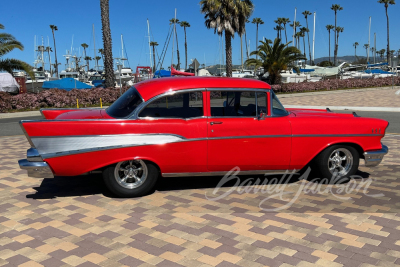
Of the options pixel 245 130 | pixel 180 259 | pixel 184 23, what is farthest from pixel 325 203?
pixel 184 23

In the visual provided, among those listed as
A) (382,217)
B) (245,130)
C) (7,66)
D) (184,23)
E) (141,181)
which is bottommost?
(382,217)

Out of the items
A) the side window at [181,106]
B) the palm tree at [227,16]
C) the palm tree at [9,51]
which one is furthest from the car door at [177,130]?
the palm tree at [227,16]

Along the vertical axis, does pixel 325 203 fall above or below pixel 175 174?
below

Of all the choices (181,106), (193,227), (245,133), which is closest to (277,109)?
(245,133)

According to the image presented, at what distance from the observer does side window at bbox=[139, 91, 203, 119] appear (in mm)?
5297

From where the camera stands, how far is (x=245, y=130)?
5.41 metres

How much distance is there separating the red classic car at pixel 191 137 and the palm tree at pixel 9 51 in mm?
22567

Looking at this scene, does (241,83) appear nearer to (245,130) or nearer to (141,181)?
(245,130)

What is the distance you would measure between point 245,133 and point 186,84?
3.55ft

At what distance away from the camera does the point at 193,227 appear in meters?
4.34

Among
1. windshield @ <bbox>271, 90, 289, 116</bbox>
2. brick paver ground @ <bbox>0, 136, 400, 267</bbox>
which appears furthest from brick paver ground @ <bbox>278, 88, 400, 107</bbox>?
windshield @ <bbox>271, 90, 289, 116</bbox>

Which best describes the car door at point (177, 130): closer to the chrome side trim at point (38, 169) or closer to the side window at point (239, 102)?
the side window at point (239, 102)

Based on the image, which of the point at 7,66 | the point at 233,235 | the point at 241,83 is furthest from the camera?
the point at 7,66

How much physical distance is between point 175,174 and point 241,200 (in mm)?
985
